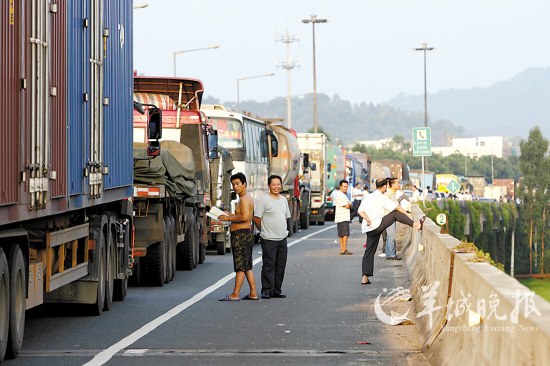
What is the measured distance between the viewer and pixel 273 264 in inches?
749

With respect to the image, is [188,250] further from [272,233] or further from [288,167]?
[288,167]

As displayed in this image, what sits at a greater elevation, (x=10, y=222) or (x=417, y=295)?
(x=10, y=222)

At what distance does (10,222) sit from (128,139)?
7.71 metres

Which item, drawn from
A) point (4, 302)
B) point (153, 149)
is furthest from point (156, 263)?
point (4, 302)

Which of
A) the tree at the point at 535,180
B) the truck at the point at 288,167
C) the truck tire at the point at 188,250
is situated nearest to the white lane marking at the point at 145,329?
the truck tire at the point at 188,250

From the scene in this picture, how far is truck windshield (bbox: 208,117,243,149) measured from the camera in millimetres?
36969

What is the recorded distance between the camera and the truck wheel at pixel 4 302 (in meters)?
11.4

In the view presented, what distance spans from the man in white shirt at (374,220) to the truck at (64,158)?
3955mm

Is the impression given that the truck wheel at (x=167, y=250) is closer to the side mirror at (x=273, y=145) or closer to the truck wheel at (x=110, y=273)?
the truck wheel at (x=110, y=273)

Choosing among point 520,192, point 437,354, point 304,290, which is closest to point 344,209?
point 304,290

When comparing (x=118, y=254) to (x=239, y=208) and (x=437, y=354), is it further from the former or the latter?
(x=437, y=354)

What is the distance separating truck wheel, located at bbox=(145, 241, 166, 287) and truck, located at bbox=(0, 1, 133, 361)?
1838 millimetres

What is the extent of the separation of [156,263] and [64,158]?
7.98 meters

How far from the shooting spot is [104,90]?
53.9 feet
